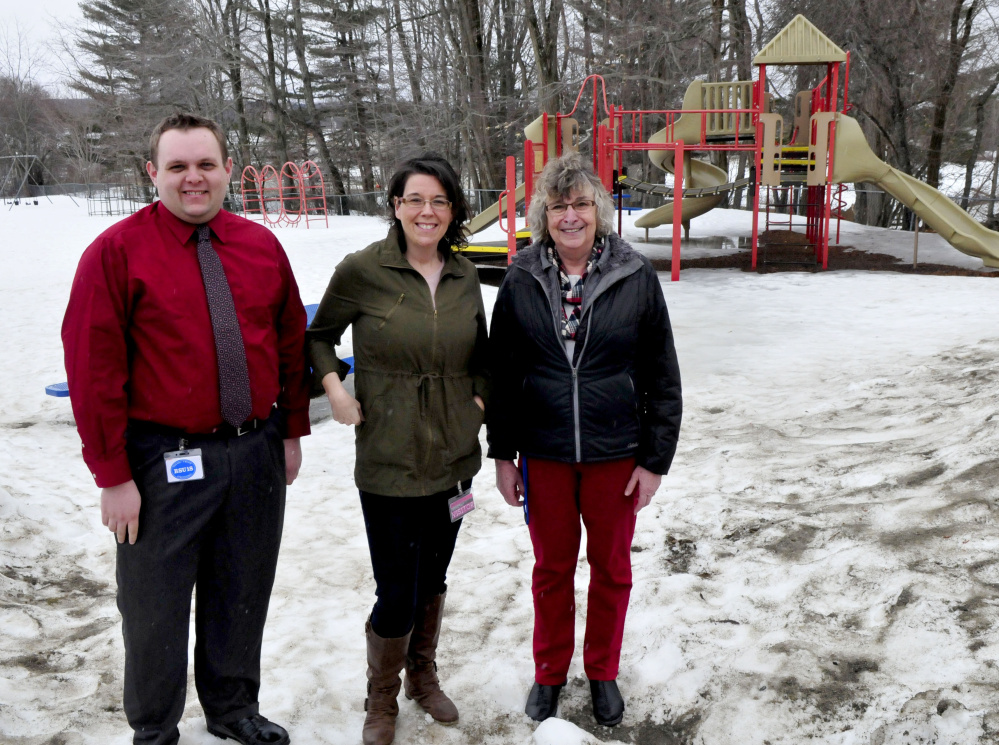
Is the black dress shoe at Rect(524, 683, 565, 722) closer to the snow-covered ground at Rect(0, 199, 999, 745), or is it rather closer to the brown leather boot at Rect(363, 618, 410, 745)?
the snow-covered ground at Rect(0, 199, 999, 745)

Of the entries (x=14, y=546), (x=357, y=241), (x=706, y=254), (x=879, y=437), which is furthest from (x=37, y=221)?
(x=879, y=437)

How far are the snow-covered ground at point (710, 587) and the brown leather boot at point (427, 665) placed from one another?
0.21 ft

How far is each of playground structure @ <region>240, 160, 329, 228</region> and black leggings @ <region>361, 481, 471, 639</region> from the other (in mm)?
18944

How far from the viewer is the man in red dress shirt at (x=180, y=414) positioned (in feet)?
7.05

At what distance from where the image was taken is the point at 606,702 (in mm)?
2795

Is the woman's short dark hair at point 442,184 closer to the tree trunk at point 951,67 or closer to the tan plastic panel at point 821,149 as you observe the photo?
the tan plastic panel at point 821,149

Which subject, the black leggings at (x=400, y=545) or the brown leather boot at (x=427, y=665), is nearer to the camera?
the black leggings at (x=400, y=545)

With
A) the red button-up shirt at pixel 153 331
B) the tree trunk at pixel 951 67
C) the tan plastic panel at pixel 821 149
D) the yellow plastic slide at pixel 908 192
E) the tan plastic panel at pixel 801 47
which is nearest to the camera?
the red button-up shirt at pixel 153 331

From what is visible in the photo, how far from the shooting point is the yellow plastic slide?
40.6 feet

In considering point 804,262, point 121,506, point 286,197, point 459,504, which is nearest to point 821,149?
point 804,262

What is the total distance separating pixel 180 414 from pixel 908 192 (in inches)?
512

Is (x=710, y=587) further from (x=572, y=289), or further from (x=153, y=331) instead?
(x=153, y=331)

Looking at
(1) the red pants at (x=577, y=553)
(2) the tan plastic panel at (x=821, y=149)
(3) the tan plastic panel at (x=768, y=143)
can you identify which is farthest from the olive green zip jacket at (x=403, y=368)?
(2) the tan plastic panel at (x=821, y=149)

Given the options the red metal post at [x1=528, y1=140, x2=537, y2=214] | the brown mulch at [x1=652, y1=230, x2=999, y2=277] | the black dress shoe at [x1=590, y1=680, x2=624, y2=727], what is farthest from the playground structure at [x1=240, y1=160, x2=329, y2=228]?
the black dress shoe at [x1=590, y1=680, x2=624, y2=727]
